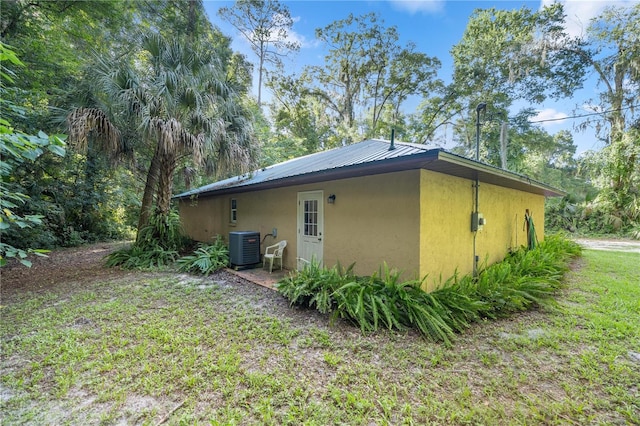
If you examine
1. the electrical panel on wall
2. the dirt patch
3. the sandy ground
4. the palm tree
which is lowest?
the dirt patch

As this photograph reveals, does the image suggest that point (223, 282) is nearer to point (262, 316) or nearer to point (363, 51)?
point (262, 316)

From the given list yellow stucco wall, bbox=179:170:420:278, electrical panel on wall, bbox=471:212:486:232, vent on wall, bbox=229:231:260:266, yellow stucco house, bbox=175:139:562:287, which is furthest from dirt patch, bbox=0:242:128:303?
electrical panel on wall, bbox=471:212:486:232

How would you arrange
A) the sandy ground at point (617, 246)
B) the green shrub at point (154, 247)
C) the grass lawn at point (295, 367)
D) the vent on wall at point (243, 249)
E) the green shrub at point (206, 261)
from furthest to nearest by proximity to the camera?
the sandy ground at point (617, 246)
the green shrub at point (154, 247)
the vent on wall at point (243, 249)
the green shrub at point (206, 261)
the grass lawn at point (295, 367)

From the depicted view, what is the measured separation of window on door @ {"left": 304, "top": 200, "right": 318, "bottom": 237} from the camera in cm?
613

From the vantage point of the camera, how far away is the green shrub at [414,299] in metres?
3.62

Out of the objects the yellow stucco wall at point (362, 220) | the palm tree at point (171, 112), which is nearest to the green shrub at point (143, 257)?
the palm tree at point (171, 112)

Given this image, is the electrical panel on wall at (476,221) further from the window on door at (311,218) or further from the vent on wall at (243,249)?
the vent on wall at (243,249)

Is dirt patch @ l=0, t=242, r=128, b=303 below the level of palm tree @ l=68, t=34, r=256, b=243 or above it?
below

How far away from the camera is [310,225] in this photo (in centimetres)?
626

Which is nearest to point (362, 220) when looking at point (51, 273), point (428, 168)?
point (428, 168)

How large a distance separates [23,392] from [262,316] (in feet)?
7.85

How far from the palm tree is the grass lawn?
3.83 m

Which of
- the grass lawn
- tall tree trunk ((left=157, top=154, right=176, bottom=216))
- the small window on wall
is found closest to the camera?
the grass lawn

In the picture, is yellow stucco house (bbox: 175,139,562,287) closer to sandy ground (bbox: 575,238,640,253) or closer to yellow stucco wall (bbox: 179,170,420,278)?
yellow stucco wall (bbox: 179,170,420,278)
